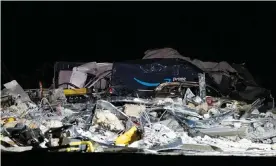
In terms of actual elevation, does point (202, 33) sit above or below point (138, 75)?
above

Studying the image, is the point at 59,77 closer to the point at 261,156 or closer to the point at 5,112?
the point at 5,112

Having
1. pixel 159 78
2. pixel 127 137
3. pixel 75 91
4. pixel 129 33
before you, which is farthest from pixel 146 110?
pixel 129 33

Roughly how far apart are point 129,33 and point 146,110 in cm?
109

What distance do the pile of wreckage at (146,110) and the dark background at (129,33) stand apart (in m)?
0.19

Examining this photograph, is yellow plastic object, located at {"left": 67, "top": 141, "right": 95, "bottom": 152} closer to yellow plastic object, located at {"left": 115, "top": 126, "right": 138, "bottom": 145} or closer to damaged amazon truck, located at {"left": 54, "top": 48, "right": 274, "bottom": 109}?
yellow plastic object, located at {"left": 115, "top": 126, "right": 138, "bottom": 145}

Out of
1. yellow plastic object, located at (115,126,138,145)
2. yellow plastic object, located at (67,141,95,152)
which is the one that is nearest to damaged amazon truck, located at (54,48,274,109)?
yellow plastic object, located at (115,126,138,145)

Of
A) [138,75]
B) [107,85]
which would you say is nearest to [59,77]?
[107,85]

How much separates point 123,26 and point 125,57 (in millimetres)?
397

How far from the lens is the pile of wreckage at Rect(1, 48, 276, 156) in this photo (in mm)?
2885

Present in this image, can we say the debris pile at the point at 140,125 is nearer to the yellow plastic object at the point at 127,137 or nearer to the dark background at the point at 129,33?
the yellow plastic object at the point at 127,137

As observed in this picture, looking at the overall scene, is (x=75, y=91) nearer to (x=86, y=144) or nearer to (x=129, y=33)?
(x=129, y=33)

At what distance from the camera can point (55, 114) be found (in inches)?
Answer: 134

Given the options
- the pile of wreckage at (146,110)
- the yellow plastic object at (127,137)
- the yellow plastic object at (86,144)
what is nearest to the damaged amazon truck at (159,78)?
the pile of wreckage at (146,110)

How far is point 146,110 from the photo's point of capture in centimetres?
342
